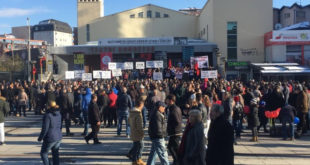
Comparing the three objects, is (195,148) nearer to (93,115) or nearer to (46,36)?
(93,115)

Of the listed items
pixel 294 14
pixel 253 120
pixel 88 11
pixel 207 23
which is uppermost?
pixel 88 11

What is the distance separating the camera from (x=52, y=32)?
118062 mm

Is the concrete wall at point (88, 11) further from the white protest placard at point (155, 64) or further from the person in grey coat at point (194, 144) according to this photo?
the person in grey coat at point (194, 144)

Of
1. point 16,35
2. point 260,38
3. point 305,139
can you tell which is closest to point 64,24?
point 16,35

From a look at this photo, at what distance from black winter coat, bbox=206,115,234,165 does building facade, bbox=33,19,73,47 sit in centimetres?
11591

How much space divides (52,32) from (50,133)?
4648 inches

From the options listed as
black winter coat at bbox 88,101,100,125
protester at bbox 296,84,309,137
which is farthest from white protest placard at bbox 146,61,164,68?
black winter coat at bbox 88,101,100,125

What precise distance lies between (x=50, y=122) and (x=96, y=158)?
2081 mm

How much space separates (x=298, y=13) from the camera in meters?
58.6

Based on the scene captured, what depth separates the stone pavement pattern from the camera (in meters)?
8.47

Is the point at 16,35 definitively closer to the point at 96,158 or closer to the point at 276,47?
the point at 276,47

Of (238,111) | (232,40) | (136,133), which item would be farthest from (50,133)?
(232,40)

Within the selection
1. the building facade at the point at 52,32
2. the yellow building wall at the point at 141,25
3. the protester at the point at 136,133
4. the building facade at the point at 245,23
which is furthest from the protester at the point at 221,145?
the building facade at the point at 52,32

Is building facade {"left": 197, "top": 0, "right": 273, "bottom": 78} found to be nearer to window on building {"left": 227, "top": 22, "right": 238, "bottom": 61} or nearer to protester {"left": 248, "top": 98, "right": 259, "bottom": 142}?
window on building {"left": 227, "top": 22, "right": 238, "bottom": 61}
